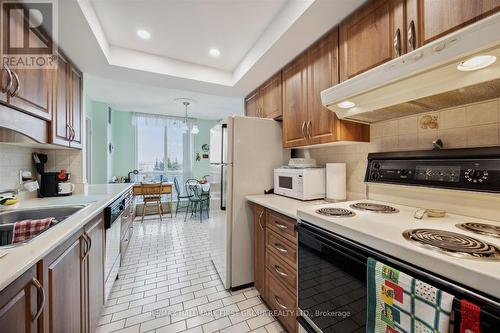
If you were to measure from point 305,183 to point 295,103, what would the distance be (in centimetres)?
75

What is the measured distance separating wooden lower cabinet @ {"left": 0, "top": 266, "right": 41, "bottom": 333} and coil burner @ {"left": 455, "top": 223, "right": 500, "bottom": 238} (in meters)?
1.60

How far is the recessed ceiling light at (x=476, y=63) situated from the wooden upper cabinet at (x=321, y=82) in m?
0.72

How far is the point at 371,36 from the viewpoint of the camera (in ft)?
4.13

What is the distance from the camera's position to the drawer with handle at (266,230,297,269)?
4.40 ft

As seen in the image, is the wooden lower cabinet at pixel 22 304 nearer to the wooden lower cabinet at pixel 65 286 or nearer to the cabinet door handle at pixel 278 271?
the wooden lower cabinet at pixel 65 286

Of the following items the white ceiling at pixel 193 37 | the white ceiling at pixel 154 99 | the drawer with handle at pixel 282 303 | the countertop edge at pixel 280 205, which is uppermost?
the white ceiling at pixel 154 99

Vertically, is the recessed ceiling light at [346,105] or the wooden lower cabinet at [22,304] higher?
the recessed ceiling light at [346,105]

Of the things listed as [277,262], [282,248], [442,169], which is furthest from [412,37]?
[277,262]

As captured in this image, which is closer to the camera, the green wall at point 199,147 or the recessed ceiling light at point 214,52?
the recessed ceiling light at point 214,52

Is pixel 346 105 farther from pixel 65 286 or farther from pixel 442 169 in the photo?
pixel 65 286

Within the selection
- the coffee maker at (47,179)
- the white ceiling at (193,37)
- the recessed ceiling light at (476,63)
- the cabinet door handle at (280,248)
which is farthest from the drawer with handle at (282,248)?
the coffee maker at (47,179)

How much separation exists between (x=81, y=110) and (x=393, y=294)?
2.89 metres

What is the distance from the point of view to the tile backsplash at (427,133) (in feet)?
3.34
